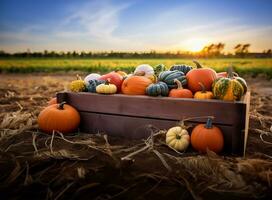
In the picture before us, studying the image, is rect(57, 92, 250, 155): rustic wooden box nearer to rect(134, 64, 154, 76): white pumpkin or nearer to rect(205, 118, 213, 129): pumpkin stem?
rect(205, 118, 213, 129): pumpkin stem

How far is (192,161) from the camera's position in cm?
277

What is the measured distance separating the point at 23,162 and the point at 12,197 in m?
0.69

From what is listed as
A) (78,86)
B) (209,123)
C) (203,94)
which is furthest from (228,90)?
(78,86)

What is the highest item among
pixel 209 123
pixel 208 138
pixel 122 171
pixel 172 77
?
pixel 172 77

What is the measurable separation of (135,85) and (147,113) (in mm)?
400

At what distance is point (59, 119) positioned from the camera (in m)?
3.77

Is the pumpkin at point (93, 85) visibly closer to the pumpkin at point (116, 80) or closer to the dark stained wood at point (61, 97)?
the pumpkin at point (116, 80)

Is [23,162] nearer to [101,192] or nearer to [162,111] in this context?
[101,192]

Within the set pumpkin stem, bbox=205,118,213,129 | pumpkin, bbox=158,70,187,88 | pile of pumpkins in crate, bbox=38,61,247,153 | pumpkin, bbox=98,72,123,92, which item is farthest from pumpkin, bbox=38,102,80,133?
pumpkin stem, bbox=205,118,213,129

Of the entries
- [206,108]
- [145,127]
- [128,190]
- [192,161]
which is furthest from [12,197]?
[206,108]

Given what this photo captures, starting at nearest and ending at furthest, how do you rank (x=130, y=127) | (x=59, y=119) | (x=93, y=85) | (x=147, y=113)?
(x=147, y=113) → (x=130, y=127) → (x=59, y=119) → (x=93, y=85)

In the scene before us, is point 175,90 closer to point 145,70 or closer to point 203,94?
point 203,94

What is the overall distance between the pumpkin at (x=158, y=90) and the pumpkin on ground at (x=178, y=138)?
1.54 ft

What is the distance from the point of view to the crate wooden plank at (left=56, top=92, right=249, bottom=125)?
309 centimetres
